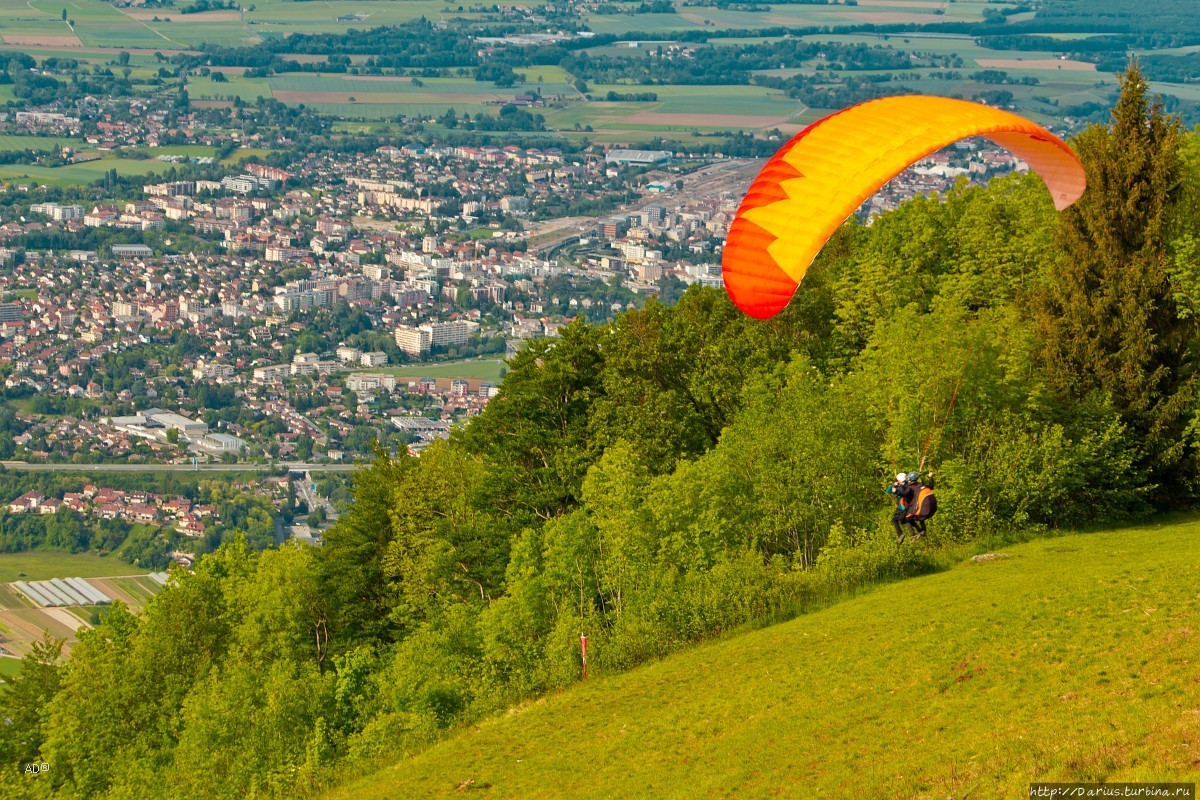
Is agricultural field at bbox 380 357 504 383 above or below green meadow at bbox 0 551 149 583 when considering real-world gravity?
above

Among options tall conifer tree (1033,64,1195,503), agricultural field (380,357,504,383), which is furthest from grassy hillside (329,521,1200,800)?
agricultural field (380,357,504,383)

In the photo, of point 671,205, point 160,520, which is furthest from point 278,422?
point 671,205

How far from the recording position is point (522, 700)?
28.9 meters

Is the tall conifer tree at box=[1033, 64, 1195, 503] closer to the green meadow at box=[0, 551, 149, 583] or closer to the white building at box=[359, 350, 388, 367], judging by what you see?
the green meadow at box=[0, 551, 149, 583]

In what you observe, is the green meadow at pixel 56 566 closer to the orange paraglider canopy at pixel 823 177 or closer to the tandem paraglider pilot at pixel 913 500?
the tandem paraglider pilot at pixel 913 500

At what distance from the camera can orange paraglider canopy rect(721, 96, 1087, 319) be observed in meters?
24.8

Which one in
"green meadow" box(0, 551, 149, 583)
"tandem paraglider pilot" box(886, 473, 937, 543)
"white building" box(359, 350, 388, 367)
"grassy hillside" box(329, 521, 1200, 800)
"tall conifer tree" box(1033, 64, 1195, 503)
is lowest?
"green meadow" box(0, 551, 149, 583)

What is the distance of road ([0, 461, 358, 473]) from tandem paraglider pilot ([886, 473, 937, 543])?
283 feet

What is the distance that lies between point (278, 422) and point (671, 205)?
286ft

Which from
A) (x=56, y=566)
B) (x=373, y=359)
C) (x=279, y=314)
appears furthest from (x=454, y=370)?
(x=56, y=566)

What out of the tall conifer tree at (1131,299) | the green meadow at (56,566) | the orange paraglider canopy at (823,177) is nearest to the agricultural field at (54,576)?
the green meadow at (56,566)

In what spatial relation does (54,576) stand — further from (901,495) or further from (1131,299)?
(901,495)

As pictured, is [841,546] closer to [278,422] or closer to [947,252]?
[947,252]

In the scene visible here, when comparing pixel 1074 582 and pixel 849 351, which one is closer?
pixel 1074 582
